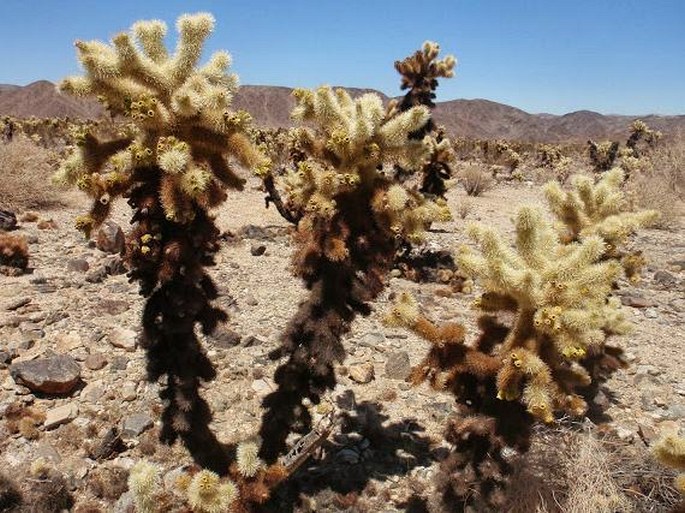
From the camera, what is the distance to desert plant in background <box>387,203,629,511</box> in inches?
148

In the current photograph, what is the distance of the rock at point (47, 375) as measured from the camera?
600 cm

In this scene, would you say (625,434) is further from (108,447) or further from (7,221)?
(7,221)

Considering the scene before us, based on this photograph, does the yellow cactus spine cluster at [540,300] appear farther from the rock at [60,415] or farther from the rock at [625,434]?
the rock at [60,415]

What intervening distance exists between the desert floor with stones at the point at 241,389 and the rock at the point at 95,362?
0.01 meters

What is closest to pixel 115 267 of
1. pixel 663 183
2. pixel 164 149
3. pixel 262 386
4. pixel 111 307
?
pixel 111 307

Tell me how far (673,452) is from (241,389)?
479cm

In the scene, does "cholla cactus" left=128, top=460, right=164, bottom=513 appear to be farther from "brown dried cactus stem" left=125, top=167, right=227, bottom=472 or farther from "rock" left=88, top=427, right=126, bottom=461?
"rock" left=88, top=427, right=126, bottom=461

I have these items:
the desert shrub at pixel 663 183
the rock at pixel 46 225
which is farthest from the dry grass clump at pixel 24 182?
the desert shrub at pixel 663 183

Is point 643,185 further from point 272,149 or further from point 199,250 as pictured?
point 199,250

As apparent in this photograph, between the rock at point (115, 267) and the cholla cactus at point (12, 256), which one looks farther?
the rock at point (115, 267)

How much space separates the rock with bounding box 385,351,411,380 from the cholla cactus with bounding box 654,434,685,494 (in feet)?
13.7

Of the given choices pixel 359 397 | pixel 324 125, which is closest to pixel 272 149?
pixel 359 397

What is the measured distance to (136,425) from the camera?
230 inches

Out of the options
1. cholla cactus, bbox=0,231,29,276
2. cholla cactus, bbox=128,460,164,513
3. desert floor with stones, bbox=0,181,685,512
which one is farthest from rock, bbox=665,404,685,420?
cholla cactus, bbox=0,231,29,276
